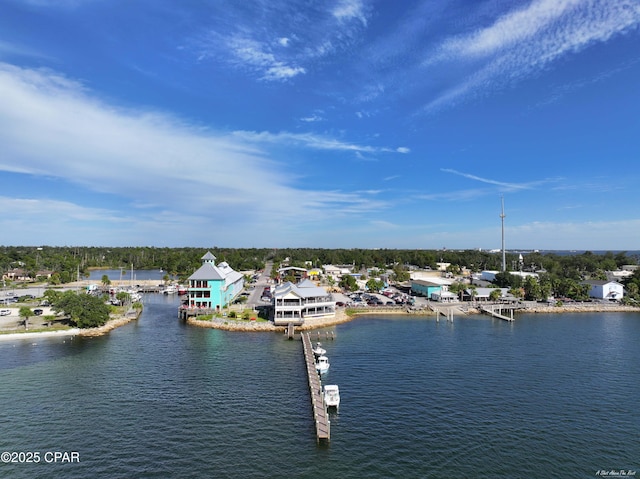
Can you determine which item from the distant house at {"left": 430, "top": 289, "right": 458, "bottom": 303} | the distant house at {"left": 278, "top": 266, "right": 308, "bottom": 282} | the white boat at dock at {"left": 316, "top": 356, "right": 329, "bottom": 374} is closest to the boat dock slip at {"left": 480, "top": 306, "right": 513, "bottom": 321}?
the distant house at {"left": 430, "top": 289, "right": 458, "bottom": 303}

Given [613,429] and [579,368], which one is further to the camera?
[579,368]

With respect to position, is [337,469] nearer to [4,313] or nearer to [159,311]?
[159,311]

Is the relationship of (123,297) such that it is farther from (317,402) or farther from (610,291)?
(610,291)

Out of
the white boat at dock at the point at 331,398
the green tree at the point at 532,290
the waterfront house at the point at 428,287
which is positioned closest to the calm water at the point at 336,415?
the white boat at dock at the point at 331,398

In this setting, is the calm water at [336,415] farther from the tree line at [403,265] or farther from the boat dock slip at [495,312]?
the tree line at [403,265]

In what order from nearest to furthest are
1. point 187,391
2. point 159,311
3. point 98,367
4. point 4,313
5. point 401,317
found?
point 187,391 < point 98,367 < point 4,313 < point 401,317 < point 159,311

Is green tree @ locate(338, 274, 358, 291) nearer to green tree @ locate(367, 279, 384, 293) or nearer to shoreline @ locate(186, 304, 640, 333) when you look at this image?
green tree @ locate(367, 279, 384, 293)

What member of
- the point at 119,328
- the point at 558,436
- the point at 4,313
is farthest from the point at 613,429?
the point at 4,313
